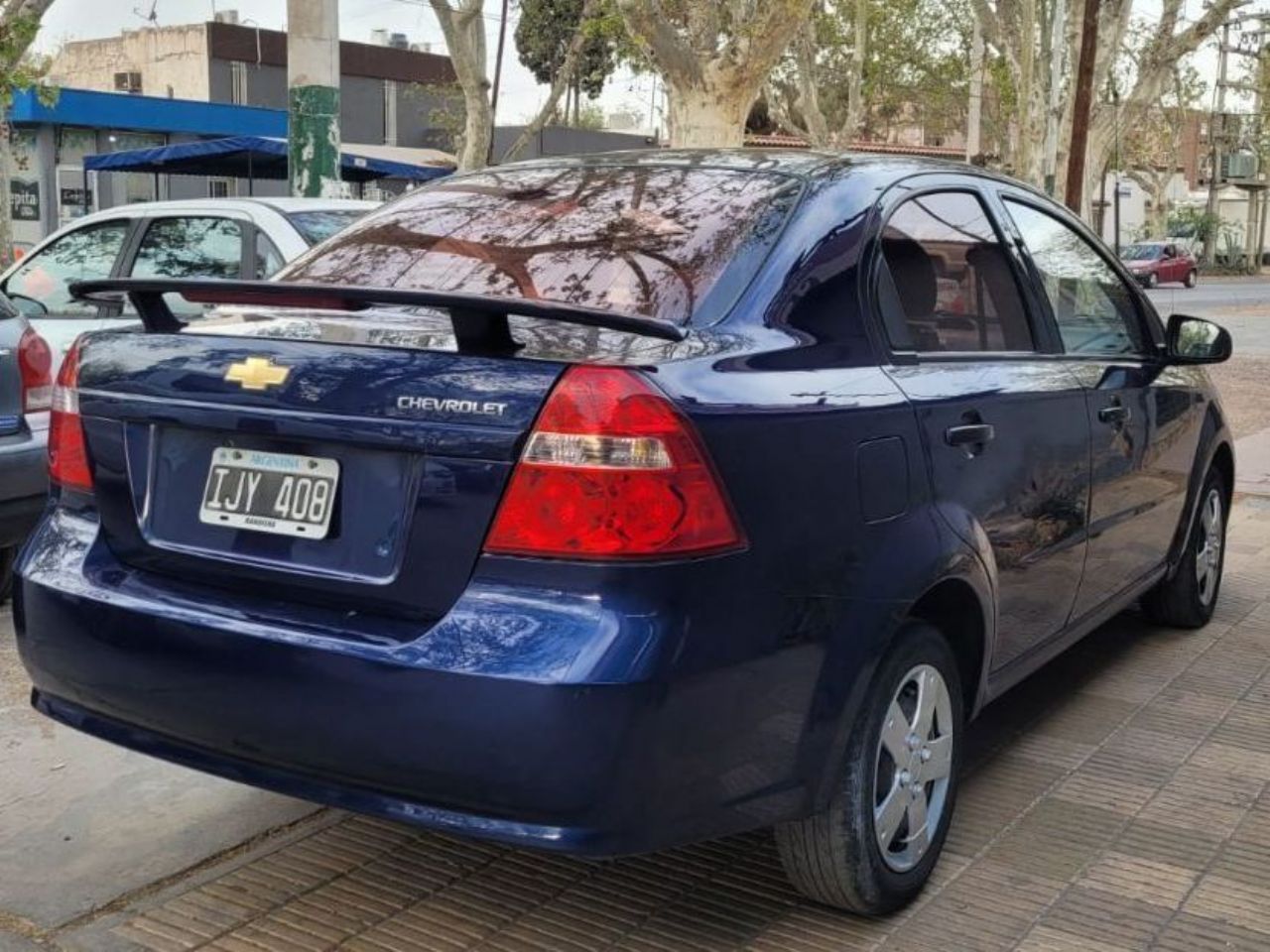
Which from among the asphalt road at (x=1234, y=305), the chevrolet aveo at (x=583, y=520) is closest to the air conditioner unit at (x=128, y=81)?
the asphalt road at (x=1234, y=305)

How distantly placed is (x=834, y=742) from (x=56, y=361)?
515cm

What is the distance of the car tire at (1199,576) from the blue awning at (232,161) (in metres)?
14.0

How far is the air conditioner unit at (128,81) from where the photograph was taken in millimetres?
45688

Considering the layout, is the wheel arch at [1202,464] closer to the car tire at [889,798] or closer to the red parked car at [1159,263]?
the car tire at [889,798]

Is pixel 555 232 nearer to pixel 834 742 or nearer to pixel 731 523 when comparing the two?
pixel 731 523

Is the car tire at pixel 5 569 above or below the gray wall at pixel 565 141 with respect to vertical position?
below

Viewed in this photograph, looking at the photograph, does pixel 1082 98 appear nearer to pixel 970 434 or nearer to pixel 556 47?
pixel 970 434

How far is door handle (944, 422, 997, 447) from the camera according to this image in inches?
133

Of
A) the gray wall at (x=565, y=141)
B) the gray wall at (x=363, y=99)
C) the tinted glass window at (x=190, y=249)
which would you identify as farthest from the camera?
the gray wall at (x=363, y=99)

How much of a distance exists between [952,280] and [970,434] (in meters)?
0.55

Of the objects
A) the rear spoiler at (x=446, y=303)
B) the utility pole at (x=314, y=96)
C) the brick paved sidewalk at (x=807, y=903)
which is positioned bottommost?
the brick paved sidewalk at (x=807, y=903)

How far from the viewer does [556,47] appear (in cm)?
4691

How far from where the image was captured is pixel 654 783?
2629 mm

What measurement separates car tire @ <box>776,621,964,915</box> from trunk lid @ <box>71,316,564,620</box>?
0.98 m
